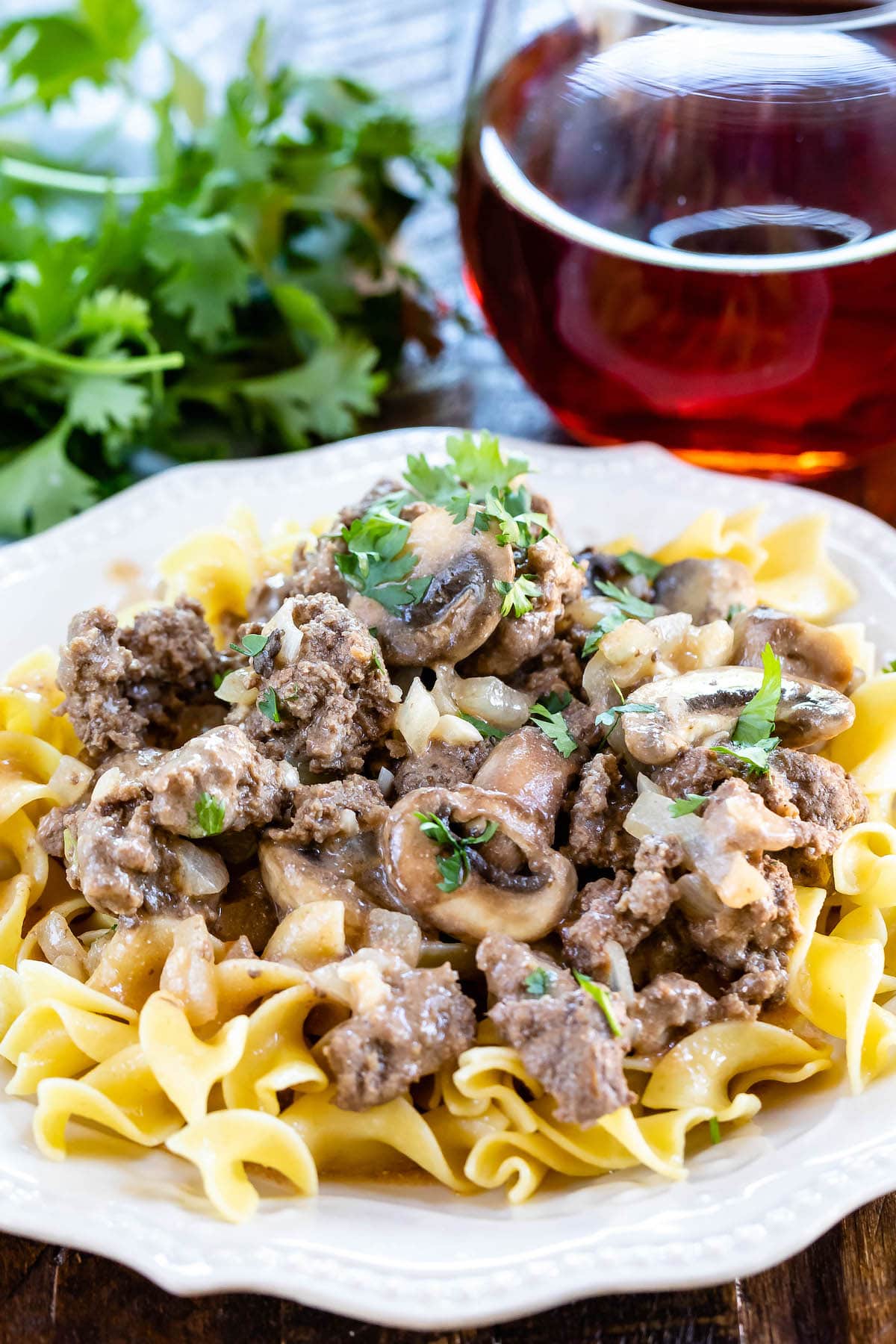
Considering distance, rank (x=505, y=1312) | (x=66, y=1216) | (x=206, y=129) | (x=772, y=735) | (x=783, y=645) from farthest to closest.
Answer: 1. (x=206, y=129)
2. (x=783, y=645)
3. (x=772, y=735)
4. (x=66, y=1216)
5. (x=505, y=1312)

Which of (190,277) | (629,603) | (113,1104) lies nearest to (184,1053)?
(113,1104)

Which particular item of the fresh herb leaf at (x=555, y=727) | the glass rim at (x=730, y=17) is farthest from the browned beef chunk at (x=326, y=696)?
the glass rim at (x=730, y=17)

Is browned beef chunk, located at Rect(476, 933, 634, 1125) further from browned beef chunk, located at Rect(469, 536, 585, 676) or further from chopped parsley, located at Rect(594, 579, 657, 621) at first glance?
chopped parsley, located at Rect(594, 579, 657, 621)

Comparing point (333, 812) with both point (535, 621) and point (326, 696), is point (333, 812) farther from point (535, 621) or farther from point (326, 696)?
point (535, 621)

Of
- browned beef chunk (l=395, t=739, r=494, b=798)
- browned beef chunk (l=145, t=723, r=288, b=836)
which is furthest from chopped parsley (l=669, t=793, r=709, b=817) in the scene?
browned beef chunk (l=145, t=723, r=288, b=836)

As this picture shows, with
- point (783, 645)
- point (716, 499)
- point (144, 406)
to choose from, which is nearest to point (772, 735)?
point (783, 645)

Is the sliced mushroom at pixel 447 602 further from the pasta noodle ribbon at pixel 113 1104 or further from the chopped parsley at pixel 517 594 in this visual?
the pasta noodle ribbon at pixel 113 1104

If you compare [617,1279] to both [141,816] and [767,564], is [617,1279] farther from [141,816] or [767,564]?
[767,564]
